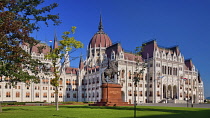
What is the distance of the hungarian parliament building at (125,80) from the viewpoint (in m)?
95.2

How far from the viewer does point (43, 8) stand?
93.7 ft

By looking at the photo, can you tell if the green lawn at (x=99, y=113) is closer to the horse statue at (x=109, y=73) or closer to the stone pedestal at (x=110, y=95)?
the stone pedestal at (x=110, y=95)

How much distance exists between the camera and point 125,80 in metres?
94.8

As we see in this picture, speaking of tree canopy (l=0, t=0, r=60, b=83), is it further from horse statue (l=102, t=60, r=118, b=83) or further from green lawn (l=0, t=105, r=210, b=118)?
horse statue (l=102, t=60, r=118, b=83)

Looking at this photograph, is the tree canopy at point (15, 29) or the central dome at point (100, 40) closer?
the tree canopy at point (15, 29)

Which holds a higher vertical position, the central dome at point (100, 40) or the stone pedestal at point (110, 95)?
the central dome at point (100, 40)

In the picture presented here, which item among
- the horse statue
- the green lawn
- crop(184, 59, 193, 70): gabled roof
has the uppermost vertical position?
crop(184, 59, 193, 70): gabled roof

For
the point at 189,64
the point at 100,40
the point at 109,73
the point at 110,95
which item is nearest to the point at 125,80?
the point at 100,40

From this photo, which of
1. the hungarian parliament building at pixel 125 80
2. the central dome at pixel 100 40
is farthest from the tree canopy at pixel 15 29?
the central dome at pixel 100 40

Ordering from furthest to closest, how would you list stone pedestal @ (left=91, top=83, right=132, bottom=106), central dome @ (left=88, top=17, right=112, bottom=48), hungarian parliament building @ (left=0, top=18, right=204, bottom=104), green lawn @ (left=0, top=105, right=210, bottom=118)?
1. central dome @ (left=88, top=17, right=112, bottom=48)
2. hungarian parliament building @ (left=0, top=18, right=204, bottom=104)
3. stone pedestal @ (left=91, top=83, right=132, bottom=106)
4. green lawn @ (left=0, top=105, right=210, bottom=118)

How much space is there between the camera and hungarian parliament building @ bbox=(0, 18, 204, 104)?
9525 cm

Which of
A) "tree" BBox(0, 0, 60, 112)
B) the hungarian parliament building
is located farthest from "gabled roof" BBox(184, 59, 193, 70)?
"tree" BBox(0, 0, 60, 112)

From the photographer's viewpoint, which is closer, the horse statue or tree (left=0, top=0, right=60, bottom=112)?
tree (left=0, top=0, right=60, bottom=112)

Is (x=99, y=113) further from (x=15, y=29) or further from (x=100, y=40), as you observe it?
(x=100, y=40)
